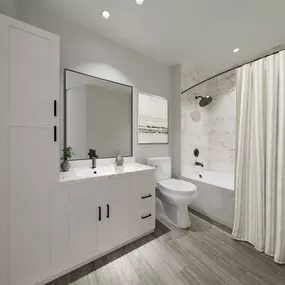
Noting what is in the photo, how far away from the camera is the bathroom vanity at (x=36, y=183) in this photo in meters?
1.06

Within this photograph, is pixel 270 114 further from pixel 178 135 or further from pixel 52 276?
pixel 52 276

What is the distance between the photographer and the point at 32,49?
113cm

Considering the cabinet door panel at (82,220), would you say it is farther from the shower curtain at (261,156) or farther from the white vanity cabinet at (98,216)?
the shower curtain at (261,156)

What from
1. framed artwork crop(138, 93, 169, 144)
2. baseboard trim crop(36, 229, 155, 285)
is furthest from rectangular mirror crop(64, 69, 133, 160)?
baseboard trim crop(36, 229, 155, 285)

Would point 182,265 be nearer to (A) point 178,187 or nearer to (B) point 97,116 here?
(A) point 178,187

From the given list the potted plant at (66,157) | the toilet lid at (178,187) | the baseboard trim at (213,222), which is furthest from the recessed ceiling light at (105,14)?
the baseboard trim at (213,222)

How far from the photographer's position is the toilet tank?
234 centimetres

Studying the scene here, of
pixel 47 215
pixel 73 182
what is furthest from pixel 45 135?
pixel 47 215

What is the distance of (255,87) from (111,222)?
2.05 metres

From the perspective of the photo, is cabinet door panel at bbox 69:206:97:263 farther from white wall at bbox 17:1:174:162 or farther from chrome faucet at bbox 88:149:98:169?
white wall at bbox 17:1:174:162

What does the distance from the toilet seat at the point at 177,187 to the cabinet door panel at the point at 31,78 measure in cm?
157

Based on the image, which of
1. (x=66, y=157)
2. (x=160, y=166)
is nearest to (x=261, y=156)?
(x=160, y=166)

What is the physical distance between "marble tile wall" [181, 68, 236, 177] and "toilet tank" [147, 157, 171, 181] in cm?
44

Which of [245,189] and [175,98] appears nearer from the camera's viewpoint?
[245,189]
